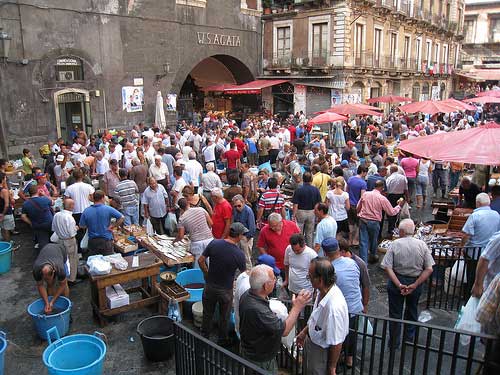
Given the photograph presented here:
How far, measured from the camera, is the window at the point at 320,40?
81.4ft

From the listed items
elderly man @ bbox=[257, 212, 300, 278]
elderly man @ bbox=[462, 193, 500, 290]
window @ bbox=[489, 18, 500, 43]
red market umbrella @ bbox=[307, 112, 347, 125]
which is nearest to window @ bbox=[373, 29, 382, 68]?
A: red market umbrella @ bbox=[307, 112, 347, 125]

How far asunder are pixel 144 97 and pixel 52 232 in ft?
44.7

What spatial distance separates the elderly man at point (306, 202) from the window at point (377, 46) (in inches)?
854

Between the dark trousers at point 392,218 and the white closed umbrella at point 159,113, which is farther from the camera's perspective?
the white closed umbrella at point 159,113

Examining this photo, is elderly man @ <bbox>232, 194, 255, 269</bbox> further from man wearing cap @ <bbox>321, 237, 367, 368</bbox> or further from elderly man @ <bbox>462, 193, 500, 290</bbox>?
elderly man @ <bbox>462, 193, 500, 290</bbox>

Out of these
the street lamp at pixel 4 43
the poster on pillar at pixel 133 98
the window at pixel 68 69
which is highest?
the street lamp at pixel 4 43

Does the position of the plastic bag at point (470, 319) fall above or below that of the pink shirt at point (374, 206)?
below

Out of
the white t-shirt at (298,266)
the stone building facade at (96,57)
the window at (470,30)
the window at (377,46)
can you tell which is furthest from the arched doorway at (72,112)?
the window at (470,30)

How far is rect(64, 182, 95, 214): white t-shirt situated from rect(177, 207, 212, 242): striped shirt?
2.52 meters

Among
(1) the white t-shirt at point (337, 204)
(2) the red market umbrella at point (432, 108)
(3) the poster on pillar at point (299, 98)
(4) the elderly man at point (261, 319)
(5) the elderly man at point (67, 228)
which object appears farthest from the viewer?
(3) the poster on pillar at point (299, 98)

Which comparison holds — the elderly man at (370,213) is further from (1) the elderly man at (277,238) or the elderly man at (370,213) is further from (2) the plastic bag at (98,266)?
(2) the plastic bag at (98,266)

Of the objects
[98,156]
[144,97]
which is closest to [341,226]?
[98,156]

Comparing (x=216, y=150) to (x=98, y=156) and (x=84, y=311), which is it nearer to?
(x=98, y=156)

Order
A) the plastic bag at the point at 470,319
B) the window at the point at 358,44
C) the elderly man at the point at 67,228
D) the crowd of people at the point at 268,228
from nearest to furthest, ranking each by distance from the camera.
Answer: the crowd of people at the point at 268,228 < the plastic bag at the point at 470,319 < the elderly man at the point at 67,228 < the window at the point at 358,44
